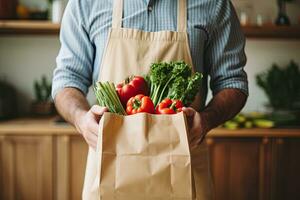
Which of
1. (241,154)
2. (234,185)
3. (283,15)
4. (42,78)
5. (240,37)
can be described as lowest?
(234,185)

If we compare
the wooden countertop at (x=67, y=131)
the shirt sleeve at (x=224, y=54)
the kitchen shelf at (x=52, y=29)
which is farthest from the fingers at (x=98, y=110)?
the kitchen shelf at (x=52, y=29)

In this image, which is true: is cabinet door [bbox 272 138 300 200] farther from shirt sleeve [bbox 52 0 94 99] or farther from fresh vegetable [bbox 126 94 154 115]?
fresh vegetable [bbox 126 94 154 115]

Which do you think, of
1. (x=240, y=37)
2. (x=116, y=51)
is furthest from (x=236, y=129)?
(x=116, y=51)

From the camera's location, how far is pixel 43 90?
3051mm

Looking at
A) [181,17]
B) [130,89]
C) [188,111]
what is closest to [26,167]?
[181,17]

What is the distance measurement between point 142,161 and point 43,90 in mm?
2182

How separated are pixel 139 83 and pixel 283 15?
201cm

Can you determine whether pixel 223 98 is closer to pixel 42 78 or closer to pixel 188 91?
pixel 188 91

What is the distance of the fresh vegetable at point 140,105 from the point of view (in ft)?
3.53

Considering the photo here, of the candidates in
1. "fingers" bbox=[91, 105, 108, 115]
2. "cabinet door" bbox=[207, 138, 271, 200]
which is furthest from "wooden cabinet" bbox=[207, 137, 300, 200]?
"fingers" bbox=[91, 105, 108, 115]

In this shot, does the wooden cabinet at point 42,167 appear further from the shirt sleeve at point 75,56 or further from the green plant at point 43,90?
the shirt sleeve at point 75,56

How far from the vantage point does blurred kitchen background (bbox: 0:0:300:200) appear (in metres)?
2.60

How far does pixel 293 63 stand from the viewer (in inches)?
121

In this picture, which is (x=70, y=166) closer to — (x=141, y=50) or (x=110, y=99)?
(x=141, y=50)
